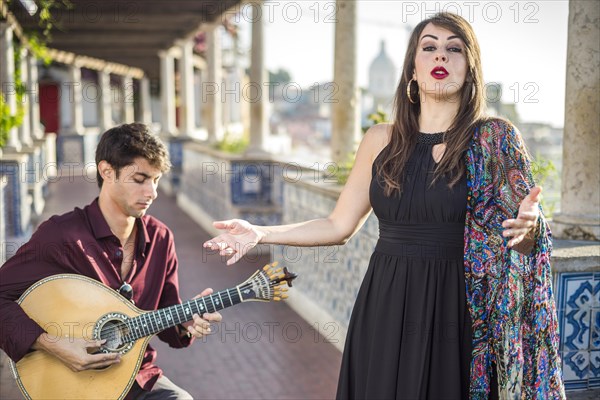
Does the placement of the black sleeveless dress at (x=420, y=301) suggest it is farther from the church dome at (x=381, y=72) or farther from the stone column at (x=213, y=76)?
the church dome at (x=381, y=72)

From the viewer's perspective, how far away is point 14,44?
11555 millimetres

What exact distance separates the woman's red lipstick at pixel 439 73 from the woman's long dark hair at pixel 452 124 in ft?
0.25

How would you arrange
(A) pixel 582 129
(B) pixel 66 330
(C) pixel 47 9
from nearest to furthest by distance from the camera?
1. (B) pixel 66 330
2. (A) pixel 582 129
3. (C) pixel 47 9

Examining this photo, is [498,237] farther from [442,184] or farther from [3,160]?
[3,160]

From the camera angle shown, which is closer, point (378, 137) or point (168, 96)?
point (378, 137)

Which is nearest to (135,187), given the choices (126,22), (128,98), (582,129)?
(582,129)

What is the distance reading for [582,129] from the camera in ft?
13.5

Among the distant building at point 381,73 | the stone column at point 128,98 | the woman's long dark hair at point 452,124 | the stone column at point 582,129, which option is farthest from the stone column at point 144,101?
the distant building at point 381,73

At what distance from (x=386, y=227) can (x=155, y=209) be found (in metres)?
12.5

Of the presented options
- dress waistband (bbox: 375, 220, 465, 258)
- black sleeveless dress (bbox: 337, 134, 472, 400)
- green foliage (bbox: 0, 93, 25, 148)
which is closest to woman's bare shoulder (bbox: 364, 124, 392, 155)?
black sleeveless dress (bbox: 337, 134, 472, 400)

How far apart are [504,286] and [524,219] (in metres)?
0.29

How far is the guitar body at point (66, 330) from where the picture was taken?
9.22 ft

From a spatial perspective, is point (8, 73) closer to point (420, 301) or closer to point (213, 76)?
point (213, 76)

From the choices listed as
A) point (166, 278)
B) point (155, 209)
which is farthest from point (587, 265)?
point (155, 209)
